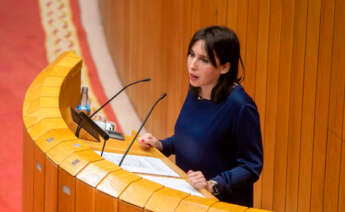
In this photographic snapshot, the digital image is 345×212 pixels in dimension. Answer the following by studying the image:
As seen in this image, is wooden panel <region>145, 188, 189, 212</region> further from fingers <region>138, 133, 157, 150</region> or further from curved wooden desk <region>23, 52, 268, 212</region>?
fingers <region>138, 133, 157, 150</region>

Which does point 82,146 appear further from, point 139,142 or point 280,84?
point 280,84

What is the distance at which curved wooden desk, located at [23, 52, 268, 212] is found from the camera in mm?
1591

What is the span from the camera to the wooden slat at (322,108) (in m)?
3.16

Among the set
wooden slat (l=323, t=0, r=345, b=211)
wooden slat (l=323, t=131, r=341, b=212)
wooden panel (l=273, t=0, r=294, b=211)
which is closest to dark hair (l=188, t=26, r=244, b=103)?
wooden slat (l=323, t=0, r=345, b=211)

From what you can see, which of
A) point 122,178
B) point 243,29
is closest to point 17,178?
point 243,29

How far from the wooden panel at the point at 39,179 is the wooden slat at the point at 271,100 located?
190 cm

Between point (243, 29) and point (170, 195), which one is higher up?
point (243, 29)

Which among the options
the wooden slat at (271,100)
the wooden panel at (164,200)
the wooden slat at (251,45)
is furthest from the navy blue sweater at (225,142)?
the wooden slat at (251,45)

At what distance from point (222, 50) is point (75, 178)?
729mm

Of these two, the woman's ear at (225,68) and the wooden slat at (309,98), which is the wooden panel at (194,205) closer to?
the woman's ear at (225,68)

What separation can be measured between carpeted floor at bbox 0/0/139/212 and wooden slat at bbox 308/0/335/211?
2.05 meters

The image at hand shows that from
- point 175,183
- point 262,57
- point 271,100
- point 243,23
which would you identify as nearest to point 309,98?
point 271,100

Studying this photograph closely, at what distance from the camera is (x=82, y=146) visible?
2020 mm

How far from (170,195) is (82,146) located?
529mm
